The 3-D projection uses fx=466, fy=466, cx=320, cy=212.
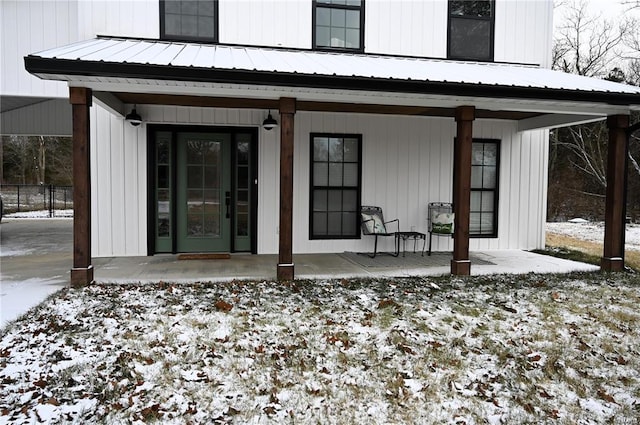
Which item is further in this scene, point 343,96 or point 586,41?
point 586,41

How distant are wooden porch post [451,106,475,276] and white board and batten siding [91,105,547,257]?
1963 mm

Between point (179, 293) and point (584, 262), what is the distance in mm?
6174

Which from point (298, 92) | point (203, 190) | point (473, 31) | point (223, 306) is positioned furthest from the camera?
point (473, 31)

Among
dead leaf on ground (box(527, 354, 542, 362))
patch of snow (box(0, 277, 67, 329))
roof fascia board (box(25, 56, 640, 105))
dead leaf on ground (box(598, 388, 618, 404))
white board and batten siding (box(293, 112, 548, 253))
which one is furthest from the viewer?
white board and batten siding (box(293, 112, 548, 253))

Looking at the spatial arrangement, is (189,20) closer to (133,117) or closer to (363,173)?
(133,117)

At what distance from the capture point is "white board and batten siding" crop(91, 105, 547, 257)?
280 inches

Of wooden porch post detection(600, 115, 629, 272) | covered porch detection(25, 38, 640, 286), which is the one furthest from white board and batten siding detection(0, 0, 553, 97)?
wooden porch post detection(600, 115, 629, 272)

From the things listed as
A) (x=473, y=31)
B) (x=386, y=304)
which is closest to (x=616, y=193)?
(x=473, y=31)

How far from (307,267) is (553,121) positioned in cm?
450

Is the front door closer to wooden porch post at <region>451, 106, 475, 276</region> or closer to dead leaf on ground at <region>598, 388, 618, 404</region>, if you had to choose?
wooden porch post at <region>451, 106, 475, 276</region>

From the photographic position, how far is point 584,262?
7.39 meters

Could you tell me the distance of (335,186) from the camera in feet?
25.7

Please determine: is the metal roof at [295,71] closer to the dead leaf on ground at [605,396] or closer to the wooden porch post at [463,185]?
the wooden porch post at [463,185]

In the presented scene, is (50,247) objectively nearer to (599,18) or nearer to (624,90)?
(624,90)
